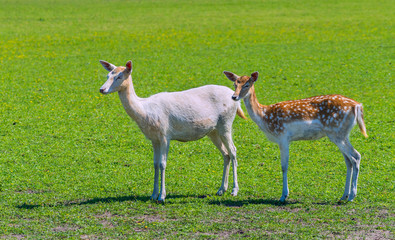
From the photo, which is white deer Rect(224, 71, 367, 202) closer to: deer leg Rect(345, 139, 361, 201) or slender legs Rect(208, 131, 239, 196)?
deer leg Rect(345, 139, 361, 201)

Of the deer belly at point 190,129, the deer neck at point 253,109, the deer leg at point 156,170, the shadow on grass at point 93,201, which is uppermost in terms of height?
the deer neck at point 253,109

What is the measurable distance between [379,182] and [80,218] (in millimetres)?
5693

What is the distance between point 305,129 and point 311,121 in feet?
0.56

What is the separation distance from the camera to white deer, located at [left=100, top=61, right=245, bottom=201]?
33.9 ft

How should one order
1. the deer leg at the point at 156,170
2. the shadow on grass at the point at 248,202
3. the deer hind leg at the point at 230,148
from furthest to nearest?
the deer hind leg at the point at 230,148, the deer leg at the point at 156,170, the shadow on grass at the point at 248,202

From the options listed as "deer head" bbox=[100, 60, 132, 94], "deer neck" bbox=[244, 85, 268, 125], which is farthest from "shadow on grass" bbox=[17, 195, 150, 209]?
"deer neck" bbox=[244, 85, 268, 125]

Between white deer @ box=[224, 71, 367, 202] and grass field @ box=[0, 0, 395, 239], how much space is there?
82 cm

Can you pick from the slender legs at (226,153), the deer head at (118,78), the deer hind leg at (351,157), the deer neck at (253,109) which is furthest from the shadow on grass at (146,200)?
the deer head at (118,78)

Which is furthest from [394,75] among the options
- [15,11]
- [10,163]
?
[15,11]

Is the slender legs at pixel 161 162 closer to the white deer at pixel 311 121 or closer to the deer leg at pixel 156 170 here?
the deer leg at pixel 156 170

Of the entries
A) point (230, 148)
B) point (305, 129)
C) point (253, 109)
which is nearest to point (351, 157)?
point (305, 129)

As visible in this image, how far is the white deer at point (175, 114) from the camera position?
33.9 ft

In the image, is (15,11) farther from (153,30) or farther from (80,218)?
(80,218)

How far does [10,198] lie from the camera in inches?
423
